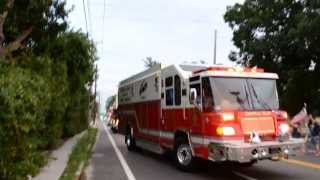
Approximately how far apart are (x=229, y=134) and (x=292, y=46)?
3122 centimetres

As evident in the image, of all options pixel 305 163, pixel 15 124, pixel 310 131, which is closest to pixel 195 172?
pixel 305 163

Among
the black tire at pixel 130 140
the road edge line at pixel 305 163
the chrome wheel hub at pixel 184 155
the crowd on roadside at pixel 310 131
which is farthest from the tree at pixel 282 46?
the chrome wheel hub at pixel 184 155

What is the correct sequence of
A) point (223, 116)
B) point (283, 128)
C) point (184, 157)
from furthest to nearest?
1. point (184, 157)
2. point (283, 128)
3. point (223, 116)

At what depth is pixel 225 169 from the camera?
17.8 meters

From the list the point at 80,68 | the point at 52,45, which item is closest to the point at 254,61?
the point at 80,68

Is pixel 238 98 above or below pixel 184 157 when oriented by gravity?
above

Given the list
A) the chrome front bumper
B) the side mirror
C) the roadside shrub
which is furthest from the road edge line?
the roadside shrub

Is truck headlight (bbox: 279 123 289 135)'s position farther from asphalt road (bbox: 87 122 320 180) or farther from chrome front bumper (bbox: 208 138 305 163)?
asphalt road (bbox: 87 122 320 180)

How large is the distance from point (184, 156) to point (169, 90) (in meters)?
2.23

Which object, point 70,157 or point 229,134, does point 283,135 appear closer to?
point 229,134

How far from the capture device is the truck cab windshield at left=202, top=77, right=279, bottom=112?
49.5 ft

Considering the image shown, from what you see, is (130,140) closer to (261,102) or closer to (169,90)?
(169,90)

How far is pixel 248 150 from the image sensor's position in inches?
558

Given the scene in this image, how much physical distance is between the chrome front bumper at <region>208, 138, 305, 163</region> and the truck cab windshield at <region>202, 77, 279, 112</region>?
1.00 metres
